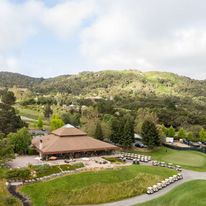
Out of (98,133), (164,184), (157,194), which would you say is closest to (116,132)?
(98,133)

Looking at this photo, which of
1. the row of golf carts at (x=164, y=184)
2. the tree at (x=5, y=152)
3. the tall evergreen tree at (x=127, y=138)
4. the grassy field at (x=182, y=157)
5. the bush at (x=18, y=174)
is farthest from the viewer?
the tall evergreen tree at (x=127, y=138)

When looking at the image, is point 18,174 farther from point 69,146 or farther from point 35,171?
point 69,146

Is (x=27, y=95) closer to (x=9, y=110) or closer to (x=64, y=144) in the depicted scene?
(x=9, y=110)

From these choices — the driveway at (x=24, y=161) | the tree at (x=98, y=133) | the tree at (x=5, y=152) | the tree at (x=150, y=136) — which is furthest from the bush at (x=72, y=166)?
the tree at (x=150, y=136)

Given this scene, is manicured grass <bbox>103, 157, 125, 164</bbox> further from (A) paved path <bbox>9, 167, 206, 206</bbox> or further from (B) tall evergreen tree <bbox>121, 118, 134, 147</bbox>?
(B) tall evergreen tree <bbox>121, 118, 134, 147</bbox>

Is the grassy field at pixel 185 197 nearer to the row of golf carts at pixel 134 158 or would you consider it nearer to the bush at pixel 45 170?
the row of golf carts at pixel 134 158

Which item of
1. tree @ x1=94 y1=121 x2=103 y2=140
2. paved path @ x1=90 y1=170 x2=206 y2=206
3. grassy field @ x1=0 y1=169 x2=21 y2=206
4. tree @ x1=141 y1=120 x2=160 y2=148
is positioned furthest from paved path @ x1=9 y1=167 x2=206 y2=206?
tree @ x1=94 y1=121 x2=103 y2=140
